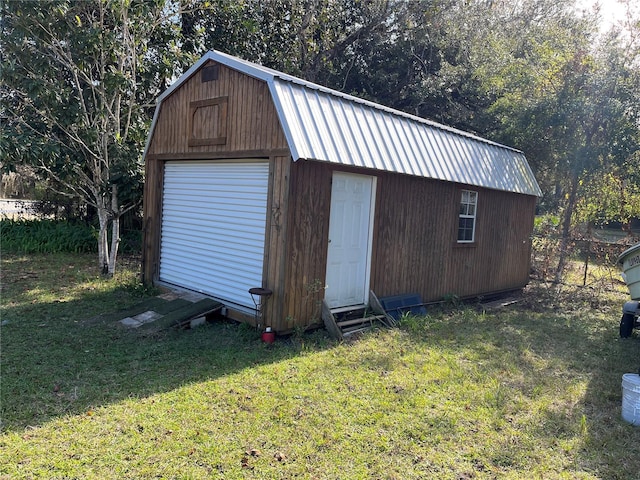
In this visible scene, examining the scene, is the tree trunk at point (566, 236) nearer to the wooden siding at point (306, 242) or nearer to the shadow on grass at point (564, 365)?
the shadow on grass at point (564, 365)

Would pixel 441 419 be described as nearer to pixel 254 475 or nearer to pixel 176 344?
pixel 254 475

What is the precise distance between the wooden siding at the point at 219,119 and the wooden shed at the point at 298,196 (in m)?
0.02

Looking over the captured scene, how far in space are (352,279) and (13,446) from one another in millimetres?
4528

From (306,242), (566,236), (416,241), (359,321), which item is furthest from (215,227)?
(566,236)

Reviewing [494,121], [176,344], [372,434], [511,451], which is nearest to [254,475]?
[372,434]

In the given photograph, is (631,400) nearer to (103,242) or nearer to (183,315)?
(183,315)

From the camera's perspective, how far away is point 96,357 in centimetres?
500

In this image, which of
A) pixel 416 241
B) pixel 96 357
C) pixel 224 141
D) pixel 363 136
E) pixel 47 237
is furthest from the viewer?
pixel 47 237

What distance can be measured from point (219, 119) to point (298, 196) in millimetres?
1811

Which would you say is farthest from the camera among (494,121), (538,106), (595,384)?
(494,121)

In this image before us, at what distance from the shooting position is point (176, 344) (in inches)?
217

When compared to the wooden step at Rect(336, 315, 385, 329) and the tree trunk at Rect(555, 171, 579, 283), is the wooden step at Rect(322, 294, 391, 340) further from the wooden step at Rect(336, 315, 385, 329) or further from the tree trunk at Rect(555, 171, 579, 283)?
the tree trunk at Rect(555, 171, 579, 283)

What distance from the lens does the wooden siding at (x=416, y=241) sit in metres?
5.89

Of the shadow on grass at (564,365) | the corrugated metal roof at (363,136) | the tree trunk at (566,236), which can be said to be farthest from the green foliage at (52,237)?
the tree trunk at (566,236)
